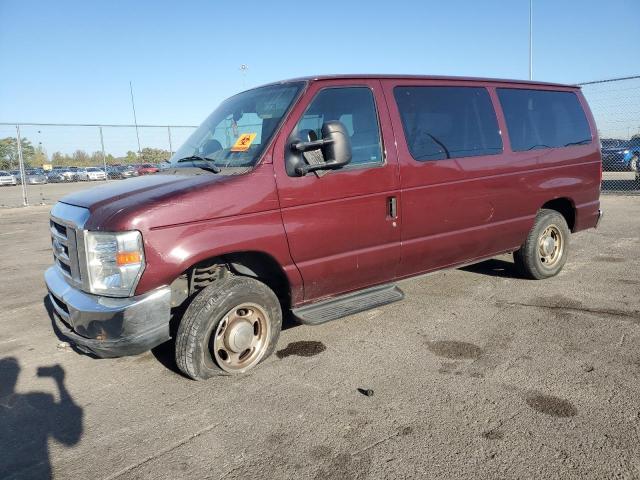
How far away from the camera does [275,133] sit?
3402mm

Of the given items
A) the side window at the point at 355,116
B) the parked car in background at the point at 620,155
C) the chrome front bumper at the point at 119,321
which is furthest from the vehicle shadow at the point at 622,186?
the chrome front bumper at the point at 119,321

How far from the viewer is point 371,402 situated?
116 inches

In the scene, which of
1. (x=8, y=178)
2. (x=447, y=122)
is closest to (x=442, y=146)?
(x=447, y=122)

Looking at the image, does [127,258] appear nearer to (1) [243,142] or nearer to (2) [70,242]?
(2) [70,242]

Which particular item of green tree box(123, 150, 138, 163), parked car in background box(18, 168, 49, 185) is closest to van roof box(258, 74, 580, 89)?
green tree box(123, 150, 138, 163)

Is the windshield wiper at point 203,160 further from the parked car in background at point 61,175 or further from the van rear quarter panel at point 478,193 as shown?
the parked car in background at point 61,175

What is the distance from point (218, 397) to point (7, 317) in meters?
3.11

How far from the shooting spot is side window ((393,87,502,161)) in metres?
4.04

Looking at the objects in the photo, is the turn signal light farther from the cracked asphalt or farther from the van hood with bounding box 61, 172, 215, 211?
the cracked asphalt

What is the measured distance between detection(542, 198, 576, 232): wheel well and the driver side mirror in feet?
10.1

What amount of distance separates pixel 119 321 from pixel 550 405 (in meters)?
2.66

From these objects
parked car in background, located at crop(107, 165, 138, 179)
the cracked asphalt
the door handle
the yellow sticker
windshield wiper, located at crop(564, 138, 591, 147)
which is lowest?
the cracked asphalt

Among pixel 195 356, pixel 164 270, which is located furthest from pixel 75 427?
pixel 164 270

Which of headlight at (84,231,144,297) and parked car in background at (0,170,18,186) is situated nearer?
headlight at (84,231,144,297)
